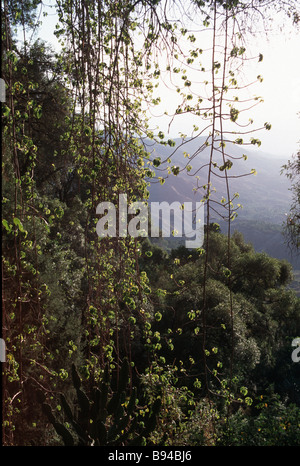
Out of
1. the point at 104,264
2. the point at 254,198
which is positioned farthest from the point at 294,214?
the point at 254,198

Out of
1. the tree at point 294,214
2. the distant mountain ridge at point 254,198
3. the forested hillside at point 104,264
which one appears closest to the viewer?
the forested hillside at point 104,264

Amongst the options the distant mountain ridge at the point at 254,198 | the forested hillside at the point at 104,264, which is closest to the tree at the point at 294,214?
the forested hillside at the point at 104,264

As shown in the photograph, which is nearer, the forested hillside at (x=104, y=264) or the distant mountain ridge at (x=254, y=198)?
the forested hillside at (x=104, y=264)

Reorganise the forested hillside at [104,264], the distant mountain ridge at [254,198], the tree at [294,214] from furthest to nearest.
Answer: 1. the distant mountain ridge at [254,198]
2. the tree at [294,214]
3. the forested hillside at [104,264]

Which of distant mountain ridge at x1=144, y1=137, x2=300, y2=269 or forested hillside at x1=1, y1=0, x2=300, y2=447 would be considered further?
distant mountain ridge at x1=144, y1=137, x2=300, y2=269

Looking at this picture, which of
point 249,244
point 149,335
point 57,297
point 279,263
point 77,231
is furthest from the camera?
point 249,244

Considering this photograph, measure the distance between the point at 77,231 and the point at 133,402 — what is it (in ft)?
29.4

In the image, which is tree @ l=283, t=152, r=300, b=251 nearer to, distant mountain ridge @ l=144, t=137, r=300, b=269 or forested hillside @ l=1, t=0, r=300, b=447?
forested hillside @ l=1, t=0, r=300, b=447

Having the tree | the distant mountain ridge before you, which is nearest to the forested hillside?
the tree

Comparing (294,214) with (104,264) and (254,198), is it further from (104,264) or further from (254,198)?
(254,198)

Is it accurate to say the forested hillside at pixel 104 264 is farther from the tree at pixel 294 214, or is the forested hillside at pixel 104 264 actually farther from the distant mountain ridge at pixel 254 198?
the distant mountain ridge at pixel 254 198

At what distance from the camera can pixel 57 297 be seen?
688 centimetres

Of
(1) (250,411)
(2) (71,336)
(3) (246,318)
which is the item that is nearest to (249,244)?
(3) (246,318)

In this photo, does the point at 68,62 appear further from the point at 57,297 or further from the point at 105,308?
the point at 57,297
